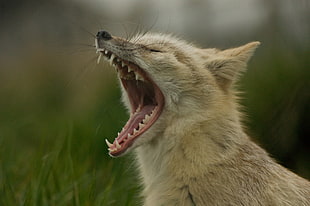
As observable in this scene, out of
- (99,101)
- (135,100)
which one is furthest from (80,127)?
(135,100)

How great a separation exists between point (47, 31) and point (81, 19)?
188 cm

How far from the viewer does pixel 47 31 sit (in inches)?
515

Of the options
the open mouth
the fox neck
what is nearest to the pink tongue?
the open mouth

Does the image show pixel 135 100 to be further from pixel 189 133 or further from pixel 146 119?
pixel 189 133

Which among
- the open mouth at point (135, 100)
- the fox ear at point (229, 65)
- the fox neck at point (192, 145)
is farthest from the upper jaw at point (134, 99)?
the fox ear at point (229, 65)

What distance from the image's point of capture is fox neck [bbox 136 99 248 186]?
423 cm

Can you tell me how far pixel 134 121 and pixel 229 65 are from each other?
805mm

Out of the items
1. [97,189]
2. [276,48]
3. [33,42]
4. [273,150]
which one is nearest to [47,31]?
[33,42]

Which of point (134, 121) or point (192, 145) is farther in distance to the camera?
point (134, 121)

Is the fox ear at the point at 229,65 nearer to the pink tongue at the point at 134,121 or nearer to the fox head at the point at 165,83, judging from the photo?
the fox head at the point at 165,83

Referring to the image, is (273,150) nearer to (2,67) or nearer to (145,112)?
(145,112)

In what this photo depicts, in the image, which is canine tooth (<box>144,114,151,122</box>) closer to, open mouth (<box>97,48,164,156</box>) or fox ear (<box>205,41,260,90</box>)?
open mouth (<box>97,48,164,156</box>)

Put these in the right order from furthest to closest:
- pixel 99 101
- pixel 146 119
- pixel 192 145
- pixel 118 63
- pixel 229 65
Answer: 1. pixel 99 101
2. pixel 229 65
3. pixel 118 63
4. pixel 146 119
5. pixel 192 145

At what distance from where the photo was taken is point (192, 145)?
4277 millimetres
